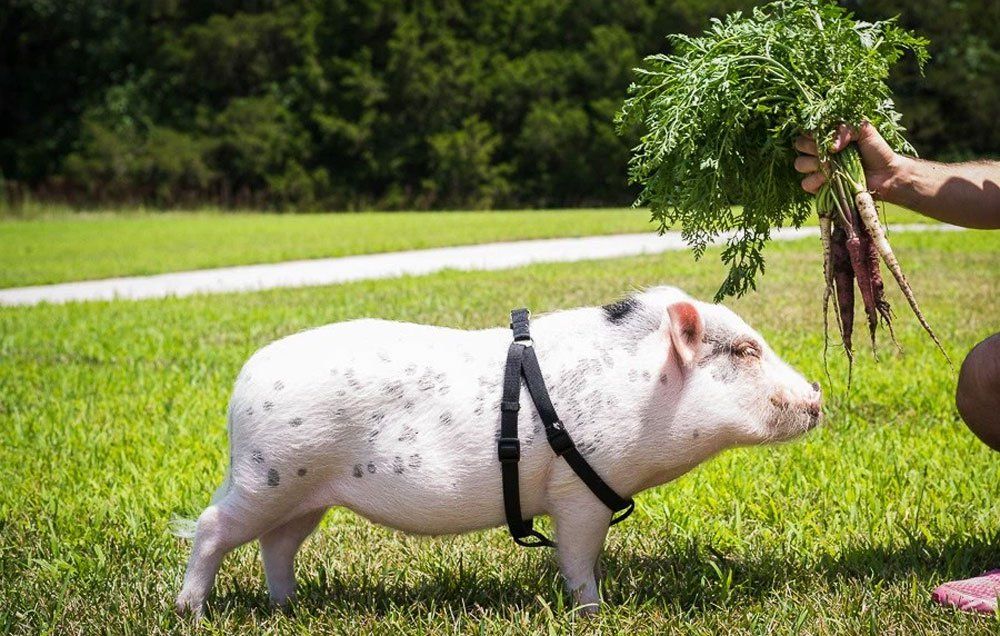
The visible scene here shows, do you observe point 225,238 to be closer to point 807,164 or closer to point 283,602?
point 283,602

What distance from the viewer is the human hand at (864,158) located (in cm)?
299

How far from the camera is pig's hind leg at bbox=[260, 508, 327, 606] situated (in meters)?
3.05

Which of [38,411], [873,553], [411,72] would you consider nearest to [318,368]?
[873,553]

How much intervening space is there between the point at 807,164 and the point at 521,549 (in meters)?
1.55

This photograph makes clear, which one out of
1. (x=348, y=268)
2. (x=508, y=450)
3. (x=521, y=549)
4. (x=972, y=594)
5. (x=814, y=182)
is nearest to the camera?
(x=508, y=450)

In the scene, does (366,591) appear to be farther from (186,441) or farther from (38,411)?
(38,411)

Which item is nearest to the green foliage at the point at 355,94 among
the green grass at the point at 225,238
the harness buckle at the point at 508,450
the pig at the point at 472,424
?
the green grass at the point at 225,238

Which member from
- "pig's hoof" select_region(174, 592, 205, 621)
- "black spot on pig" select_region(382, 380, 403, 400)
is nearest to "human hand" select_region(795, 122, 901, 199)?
"black spot on pig" select_region(382, 380, 403, 400)

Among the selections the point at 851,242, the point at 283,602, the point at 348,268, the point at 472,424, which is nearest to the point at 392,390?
the point at 472,424

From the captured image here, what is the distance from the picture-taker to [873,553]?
336cm

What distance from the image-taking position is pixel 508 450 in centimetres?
272

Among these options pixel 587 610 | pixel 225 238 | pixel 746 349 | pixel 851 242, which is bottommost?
pixel 225 238

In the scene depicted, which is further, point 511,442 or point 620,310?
point 620,310

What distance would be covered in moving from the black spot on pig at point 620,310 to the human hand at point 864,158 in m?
0.61
